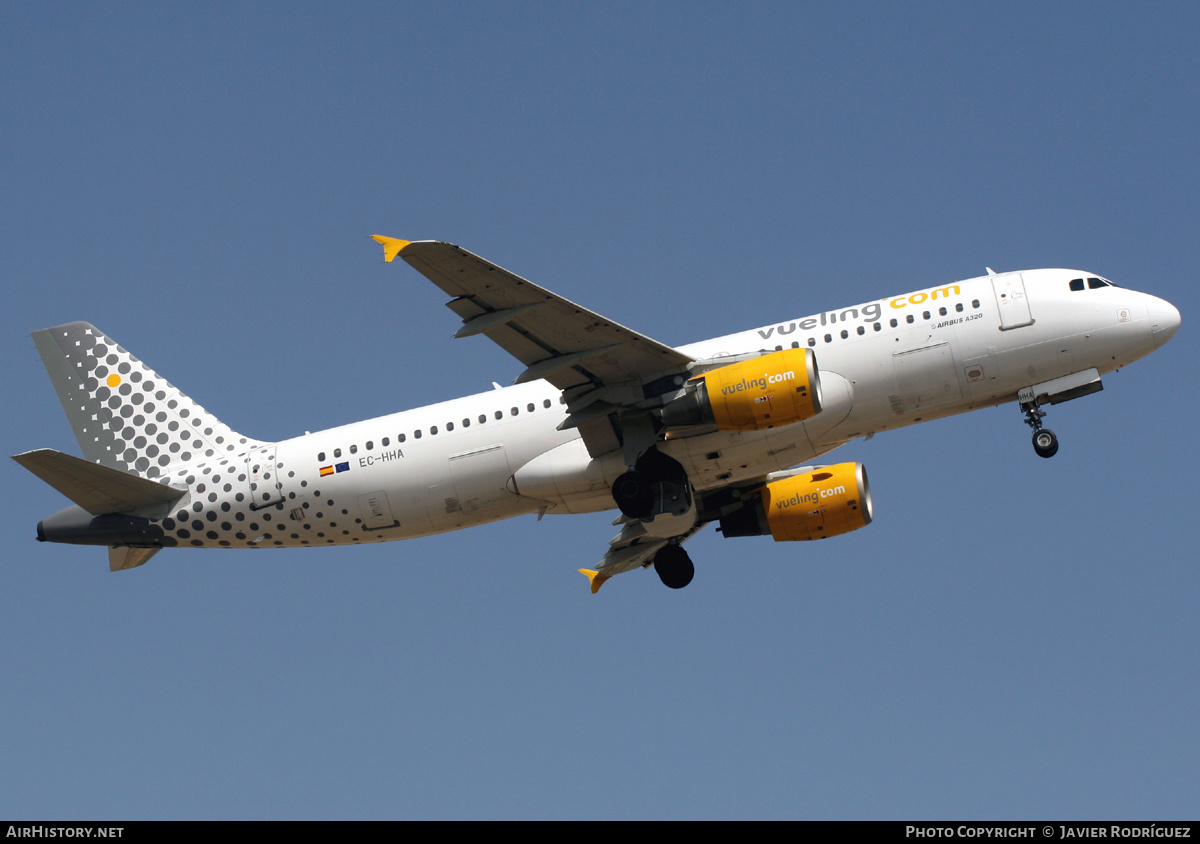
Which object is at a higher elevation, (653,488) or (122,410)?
(122,410)

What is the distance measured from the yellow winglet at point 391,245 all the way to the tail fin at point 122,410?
12.2m

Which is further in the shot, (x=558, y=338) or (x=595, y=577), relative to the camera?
(x=595, y=577)

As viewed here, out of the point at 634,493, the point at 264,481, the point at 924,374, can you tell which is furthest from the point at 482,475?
the point at 924,374

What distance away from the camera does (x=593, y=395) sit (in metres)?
32.0

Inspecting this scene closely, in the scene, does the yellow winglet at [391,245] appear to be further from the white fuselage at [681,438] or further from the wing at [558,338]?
the white fuselage at [681,438]

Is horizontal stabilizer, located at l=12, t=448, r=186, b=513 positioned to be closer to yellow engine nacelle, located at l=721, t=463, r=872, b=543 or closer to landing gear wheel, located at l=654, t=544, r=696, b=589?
landing gear wheel, located at l=654, t=544, r=696, b=589

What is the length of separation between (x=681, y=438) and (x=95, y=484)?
621 inches

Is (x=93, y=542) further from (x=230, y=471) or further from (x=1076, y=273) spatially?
(x=1076, y=273)

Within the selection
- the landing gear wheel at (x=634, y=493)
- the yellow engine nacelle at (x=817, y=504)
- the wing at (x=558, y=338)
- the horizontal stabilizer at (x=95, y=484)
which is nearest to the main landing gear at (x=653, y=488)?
the landing gear wheel at (x=634, y=493)

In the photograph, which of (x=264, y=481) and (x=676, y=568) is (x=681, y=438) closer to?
(x=676, y=568)

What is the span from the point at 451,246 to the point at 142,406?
15521 mm

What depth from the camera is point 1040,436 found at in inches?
1276

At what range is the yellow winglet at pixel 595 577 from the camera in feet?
127
